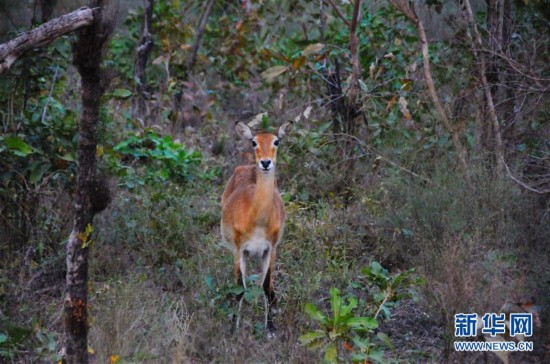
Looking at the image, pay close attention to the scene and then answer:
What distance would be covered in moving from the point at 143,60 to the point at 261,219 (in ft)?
17.1

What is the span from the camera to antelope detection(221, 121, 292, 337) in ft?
23.3

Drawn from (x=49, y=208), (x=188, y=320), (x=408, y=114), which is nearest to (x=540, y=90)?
(x=408, y=114)

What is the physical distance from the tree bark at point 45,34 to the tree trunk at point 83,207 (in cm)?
8

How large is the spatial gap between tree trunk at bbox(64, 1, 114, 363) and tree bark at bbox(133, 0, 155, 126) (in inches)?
237

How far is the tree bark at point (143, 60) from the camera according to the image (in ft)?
37.6

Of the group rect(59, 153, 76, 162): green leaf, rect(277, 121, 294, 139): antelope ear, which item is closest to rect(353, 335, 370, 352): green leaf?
rect(277, 121, 294, 139): antelope ear

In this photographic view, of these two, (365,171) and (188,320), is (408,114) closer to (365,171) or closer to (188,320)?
(365,171)

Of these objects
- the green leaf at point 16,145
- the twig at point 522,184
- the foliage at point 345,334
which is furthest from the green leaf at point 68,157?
the twig at point 522,184

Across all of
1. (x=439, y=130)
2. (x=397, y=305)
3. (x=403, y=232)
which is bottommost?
(x=397, y=305)

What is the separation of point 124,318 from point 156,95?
21.9 feet

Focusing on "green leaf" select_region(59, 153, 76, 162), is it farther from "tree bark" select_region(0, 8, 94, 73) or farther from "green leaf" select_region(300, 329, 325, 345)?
"green leaf" select_region(300, 329, 325, 345)

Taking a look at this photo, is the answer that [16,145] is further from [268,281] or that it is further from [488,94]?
[488,94]

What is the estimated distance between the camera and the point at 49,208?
784 centimetres

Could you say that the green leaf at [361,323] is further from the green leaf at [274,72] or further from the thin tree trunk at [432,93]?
the green leaf at [274,72]
